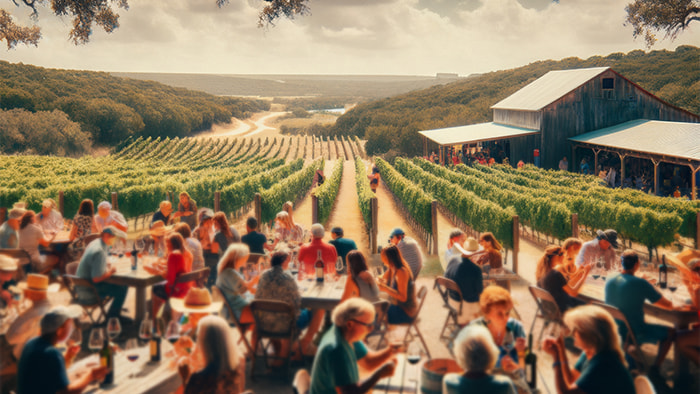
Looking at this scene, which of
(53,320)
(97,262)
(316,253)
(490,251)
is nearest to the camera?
(53,320)

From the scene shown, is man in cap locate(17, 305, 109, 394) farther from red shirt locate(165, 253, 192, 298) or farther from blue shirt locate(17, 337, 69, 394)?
red shirt locate(165, 253, 192, 298)

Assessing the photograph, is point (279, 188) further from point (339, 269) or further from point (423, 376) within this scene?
point (423, 376)

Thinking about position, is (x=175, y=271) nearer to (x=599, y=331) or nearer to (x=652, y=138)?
(x=599, y=331)

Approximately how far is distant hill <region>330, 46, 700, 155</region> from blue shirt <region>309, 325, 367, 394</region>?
167ft

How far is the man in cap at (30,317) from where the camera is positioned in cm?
460

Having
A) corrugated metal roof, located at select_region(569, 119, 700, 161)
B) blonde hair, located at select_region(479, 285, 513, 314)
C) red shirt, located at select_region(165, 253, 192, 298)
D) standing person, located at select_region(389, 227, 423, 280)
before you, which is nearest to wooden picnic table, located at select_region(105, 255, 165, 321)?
red shirt, located at select_region(165, 253, 192, 298)

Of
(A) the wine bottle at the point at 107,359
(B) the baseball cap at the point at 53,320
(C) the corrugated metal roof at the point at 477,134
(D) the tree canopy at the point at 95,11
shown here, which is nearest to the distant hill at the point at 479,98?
(C) the corrugated metal roof at the point at 477,134

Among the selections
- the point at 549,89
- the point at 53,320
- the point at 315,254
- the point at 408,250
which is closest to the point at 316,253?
the point at 315,254

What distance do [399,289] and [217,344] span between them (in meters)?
2.89

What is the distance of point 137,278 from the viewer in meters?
6.88

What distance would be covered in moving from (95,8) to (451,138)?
23467 mm

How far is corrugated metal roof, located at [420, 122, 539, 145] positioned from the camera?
32.5 m

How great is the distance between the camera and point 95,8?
15484 millimetres

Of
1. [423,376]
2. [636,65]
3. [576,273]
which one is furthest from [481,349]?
[636,65]
